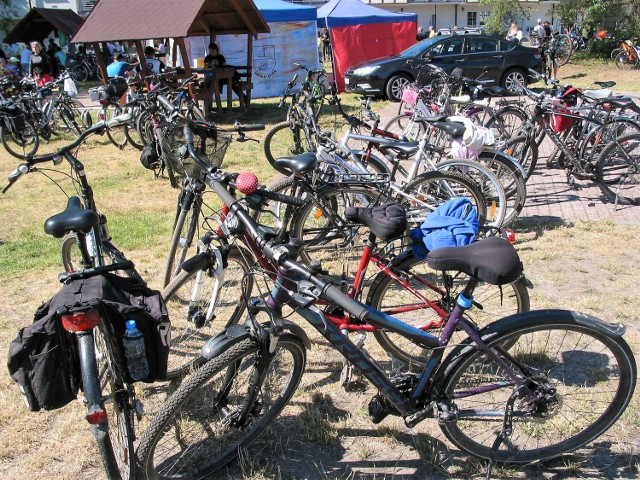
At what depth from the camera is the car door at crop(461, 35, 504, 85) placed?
48.8ft

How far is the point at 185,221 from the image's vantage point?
12.5 ft

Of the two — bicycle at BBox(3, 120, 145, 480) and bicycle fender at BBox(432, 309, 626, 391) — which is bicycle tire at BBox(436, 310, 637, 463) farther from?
bicycle at BBox(3, 120, 145, 480)

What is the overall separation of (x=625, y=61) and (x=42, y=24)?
86.2 feet

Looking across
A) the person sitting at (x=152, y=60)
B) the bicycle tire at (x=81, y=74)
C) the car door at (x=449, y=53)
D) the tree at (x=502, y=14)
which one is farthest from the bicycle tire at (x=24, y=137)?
the tree at (x=502, y=14)

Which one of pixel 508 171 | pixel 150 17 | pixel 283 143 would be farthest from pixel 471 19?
pixel 508 171

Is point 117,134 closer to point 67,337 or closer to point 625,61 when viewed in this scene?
point 67,337

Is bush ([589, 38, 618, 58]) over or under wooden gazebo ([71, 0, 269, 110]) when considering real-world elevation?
under

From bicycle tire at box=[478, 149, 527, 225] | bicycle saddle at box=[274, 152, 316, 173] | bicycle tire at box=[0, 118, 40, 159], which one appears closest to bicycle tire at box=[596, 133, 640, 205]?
bicycle tire at box=[478, 149, 527, 225]

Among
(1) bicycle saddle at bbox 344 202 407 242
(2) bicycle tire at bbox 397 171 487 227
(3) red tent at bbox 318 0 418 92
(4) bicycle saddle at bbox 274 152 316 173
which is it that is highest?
(3) red tent at bbox 318 0 418 92

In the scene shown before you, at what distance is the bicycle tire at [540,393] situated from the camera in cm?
235

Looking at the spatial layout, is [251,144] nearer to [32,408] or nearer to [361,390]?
[361,390]

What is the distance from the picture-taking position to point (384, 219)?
8.73 feet

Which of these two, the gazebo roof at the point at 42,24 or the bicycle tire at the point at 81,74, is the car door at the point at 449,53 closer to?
the bicycle tire at the point at 81,74

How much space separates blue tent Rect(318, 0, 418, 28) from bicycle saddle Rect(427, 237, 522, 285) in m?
15.6
